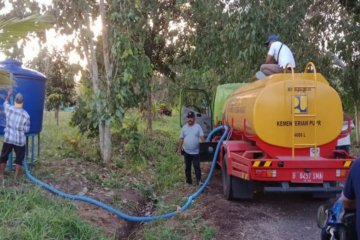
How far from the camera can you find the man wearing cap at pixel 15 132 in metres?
8.12

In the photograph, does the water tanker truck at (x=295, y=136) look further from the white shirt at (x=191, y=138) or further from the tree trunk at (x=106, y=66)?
the tree trunk at (x=106, y=66)

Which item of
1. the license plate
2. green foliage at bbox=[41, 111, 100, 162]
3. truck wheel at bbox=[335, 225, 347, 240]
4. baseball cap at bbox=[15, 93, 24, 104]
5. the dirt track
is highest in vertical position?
baseball cap at bbox=[15, 93, 24, 104]

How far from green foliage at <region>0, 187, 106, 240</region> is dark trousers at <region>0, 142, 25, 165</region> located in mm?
1204

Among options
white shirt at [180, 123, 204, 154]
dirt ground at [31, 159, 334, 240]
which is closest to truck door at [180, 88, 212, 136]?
white shirt at [180, 123, 204, 154]

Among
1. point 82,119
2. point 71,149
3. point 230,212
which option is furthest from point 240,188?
point 82,119

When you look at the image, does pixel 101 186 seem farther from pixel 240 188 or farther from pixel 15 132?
pixel 240 188

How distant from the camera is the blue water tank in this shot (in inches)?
341

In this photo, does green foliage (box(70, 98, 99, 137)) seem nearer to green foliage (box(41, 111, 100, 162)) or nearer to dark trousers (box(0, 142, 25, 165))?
green foliage (box(41, 111, 100, 162))

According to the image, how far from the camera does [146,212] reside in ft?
27.6

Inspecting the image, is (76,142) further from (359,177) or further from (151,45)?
(359,177)

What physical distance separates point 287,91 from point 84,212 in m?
3.74

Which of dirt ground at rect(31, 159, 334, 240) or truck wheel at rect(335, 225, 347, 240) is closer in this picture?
truck wheel at rect(335, 225, 347, 240)

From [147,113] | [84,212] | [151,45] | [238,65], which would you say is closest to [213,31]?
[238,65]

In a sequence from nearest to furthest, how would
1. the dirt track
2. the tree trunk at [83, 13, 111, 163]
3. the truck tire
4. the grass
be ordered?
the grass, the dirt track, the truck tire, the tree trunk at [83, 13, 111, 163]
